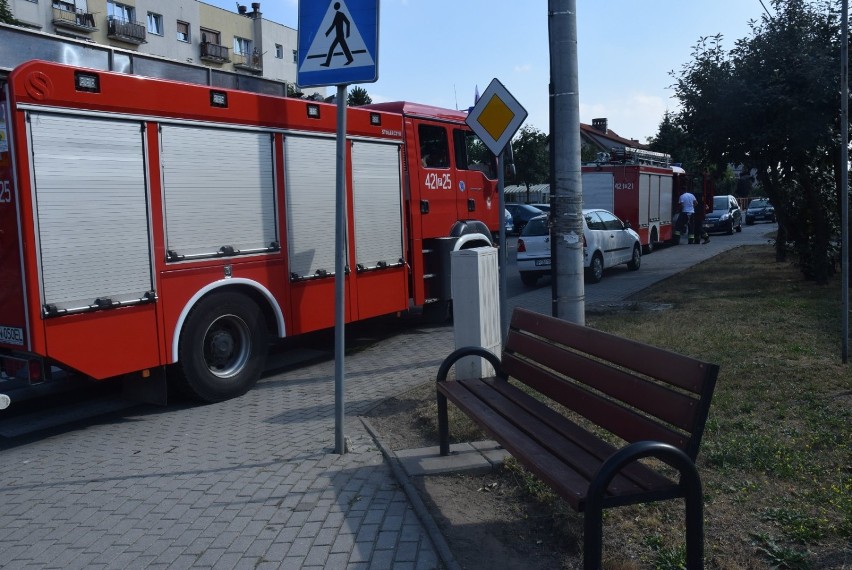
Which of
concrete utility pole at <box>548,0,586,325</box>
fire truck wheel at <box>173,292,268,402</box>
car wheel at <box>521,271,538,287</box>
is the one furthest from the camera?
car wheel at <box>521,271,538,287</box>

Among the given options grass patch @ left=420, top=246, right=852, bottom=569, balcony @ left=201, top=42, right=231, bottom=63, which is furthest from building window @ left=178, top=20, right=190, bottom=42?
grass patch @ left=420, top=246, right=852, bottom=569

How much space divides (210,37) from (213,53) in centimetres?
182

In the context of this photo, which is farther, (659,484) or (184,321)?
(184,321)

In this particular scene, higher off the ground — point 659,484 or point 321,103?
point 321,103

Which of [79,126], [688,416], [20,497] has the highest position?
[79,126]

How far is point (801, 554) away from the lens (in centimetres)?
379

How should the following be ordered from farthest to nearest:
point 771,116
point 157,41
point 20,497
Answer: point 157,41, point 771,116, point 20,497

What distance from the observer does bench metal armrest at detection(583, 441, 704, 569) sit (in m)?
3.28

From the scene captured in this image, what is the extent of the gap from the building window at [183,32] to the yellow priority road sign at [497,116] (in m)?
47.7

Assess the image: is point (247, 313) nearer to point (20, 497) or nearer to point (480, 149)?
point (20, 497)

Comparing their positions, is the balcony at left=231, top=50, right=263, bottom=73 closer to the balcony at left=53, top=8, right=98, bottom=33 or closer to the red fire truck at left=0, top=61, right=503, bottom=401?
the balcony at left=53, top=8, right=98, bottom=33

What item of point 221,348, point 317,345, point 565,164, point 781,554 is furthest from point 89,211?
point 781,554

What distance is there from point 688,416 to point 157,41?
5136 cm

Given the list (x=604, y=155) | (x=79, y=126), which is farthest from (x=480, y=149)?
(x=604, y=155)
